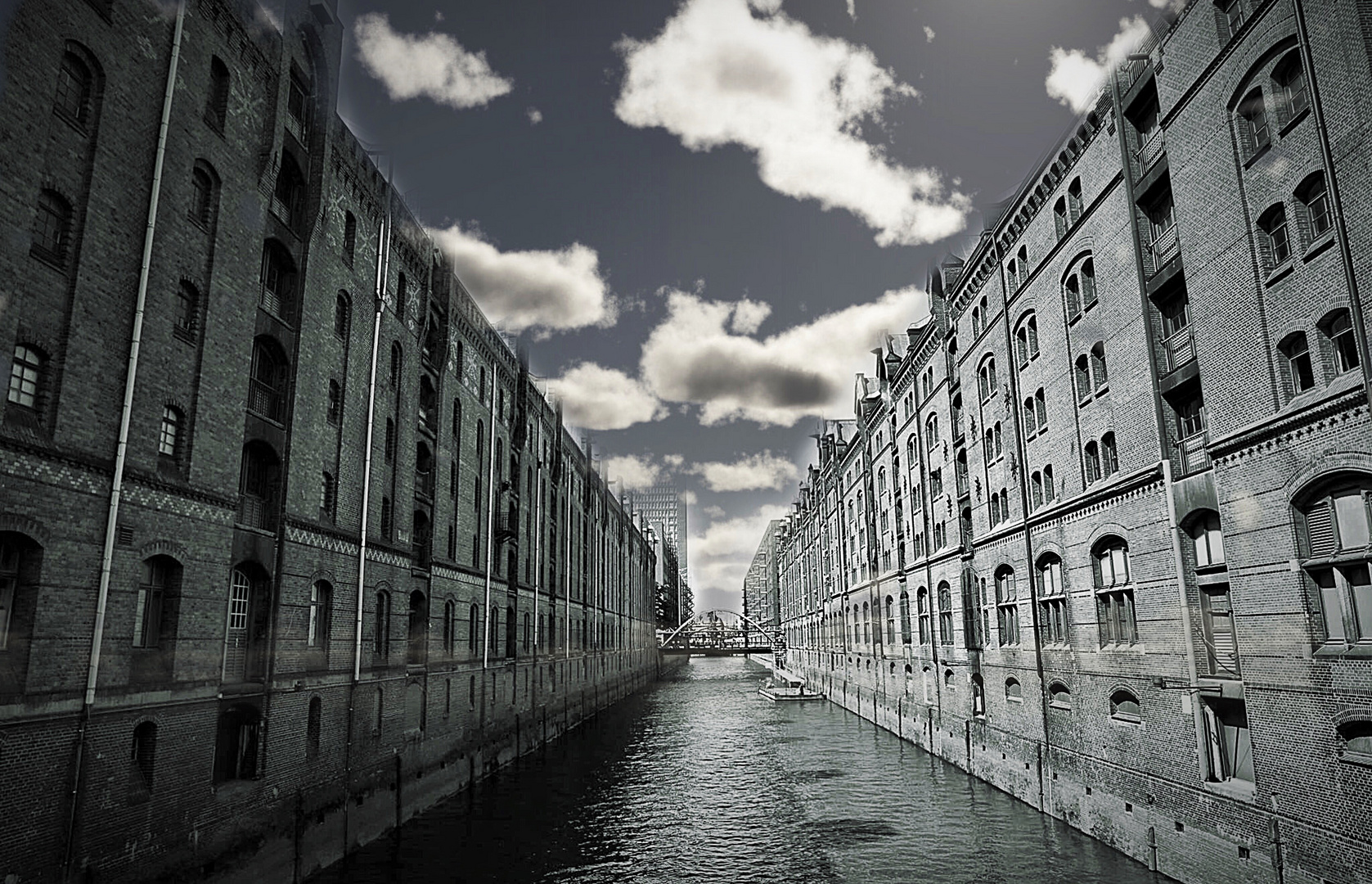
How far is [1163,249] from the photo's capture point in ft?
60.8

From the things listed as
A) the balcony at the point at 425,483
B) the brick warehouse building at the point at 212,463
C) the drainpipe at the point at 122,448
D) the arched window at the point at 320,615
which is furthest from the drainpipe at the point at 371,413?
the drainpipe at the point at 122,448

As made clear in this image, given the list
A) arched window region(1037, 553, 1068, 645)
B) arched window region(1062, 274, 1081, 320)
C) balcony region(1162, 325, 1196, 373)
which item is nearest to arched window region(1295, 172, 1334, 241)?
balcony region(1162, 325, 1196, 373)

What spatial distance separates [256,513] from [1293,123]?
861 inches

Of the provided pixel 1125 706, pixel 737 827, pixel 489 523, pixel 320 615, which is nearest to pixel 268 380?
pixel 320 615

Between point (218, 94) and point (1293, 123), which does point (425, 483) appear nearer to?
point (218, 94)

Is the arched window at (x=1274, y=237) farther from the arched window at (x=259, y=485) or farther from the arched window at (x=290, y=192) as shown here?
the arched window at (x=290, y=192)

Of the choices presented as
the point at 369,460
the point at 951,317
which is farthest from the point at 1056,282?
the point at 369,460

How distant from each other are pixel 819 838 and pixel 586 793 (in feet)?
32.6

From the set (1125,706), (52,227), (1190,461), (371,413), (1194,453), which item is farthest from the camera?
(371,413)

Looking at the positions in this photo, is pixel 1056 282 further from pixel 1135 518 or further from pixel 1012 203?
pixel 1135 518

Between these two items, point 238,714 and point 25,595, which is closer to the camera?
point 25,595

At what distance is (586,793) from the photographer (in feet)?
97.2

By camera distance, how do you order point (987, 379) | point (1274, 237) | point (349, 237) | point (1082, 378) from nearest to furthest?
point (1274, 237)
point (1082, 378)
point (349, 237)
point (987, 379)

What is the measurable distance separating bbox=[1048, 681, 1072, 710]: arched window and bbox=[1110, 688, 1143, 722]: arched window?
231 centimetres
